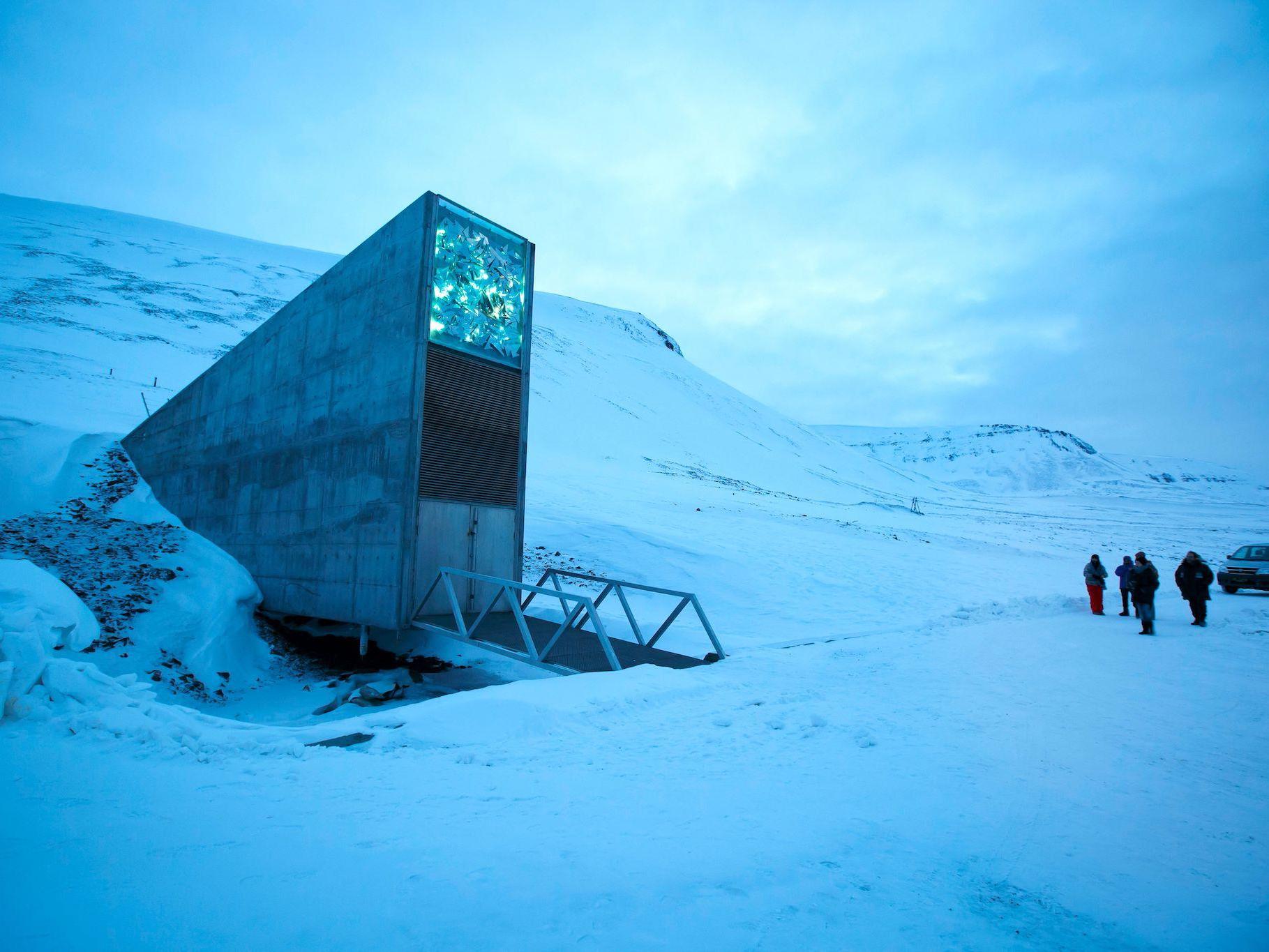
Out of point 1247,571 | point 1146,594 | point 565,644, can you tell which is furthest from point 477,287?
point 1247,571

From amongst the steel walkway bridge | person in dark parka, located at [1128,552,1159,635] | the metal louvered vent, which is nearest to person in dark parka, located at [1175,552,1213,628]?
person in dark parka, located at [1128,552,1159,635]

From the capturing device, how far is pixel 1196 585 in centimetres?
1109

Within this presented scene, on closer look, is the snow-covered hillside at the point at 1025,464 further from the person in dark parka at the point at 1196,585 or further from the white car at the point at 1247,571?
the person in dark parka at the point at 1196,585

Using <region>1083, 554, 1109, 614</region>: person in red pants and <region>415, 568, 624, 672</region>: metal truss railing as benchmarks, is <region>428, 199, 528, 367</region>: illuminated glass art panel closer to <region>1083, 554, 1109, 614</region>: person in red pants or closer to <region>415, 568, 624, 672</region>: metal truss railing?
<region>415, 568, 624, 672</region>: metal truss railing

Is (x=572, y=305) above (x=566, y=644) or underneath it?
above

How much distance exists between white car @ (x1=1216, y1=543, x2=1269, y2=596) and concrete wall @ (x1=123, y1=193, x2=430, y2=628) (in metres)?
18.8

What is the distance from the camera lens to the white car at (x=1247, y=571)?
50.1 ft

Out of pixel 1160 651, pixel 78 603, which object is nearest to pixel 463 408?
pixel 78 603

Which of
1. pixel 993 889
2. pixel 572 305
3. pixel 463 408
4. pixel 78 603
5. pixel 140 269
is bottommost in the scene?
pixel 993 889

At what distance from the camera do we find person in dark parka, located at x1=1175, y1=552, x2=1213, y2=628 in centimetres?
1097

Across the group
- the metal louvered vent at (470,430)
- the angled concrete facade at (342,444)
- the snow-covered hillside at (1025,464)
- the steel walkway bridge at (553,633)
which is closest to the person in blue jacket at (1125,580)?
the steel walkway bridge at (553,633)

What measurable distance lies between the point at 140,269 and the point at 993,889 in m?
59.7

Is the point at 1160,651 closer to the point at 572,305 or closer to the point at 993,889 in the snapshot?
the point at 993,889

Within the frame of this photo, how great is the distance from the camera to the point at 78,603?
6621mm
